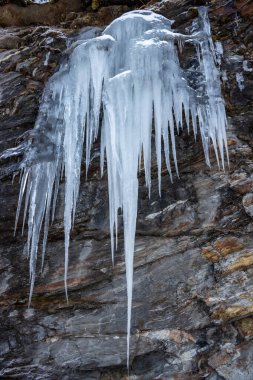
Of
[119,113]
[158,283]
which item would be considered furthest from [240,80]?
[158,283]

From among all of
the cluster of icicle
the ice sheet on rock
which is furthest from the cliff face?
the cluster of icicle

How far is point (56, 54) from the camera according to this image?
17.0 feet

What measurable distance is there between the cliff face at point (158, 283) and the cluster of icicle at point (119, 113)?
20cm

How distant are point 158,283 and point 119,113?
1.66 meters

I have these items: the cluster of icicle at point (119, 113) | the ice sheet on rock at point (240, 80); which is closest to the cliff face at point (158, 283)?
the ice sheet on rock at point (240, 80)

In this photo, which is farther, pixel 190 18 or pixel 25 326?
pixel 190 18

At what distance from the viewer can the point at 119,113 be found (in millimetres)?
4023

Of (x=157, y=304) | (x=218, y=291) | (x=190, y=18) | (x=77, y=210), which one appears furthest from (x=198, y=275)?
(x=190, y=18)

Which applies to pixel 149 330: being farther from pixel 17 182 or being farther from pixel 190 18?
pixel 190 18

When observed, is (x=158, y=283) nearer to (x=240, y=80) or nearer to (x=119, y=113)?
(x=119, y=113)

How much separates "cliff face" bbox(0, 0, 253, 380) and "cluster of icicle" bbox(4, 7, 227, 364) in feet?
0.65

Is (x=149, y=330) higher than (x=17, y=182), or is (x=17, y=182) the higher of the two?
(x=17, y=182)

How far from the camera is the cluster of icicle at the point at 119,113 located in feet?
12.8

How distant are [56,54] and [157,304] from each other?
10.7 feet
